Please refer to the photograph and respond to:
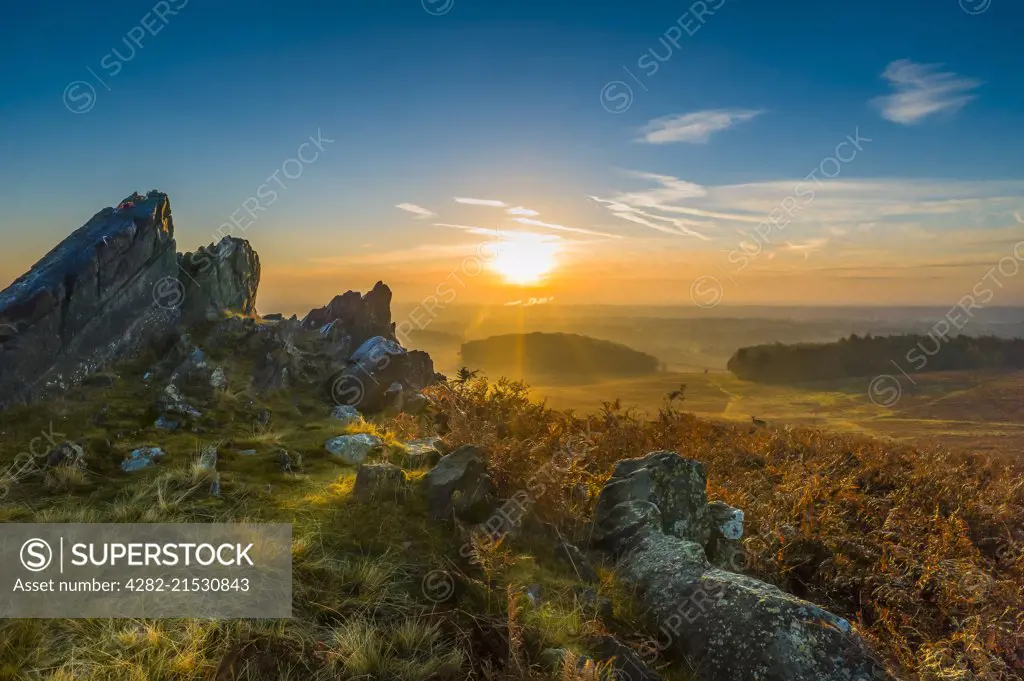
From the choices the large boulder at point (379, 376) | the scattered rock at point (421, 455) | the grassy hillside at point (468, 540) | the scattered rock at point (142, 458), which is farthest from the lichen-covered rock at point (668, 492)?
the large boulder at point (379, 376)

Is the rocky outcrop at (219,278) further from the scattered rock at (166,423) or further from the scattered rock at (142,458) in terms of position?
the scattered rock at (142,458)

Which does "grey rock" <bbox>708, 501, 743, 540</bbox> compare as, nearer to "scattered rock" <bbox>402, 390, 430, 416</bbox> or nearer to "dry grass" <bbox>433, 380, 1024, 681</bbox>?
"dry grass" <bbox>433, 380, 1024, 681</bbox>

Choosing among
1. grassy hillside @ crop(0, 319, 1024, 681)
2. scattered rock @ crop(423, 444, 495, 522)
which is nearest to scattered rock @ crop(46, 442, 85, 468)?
grassy hillside @ crop(0, 319, 1024, 681)

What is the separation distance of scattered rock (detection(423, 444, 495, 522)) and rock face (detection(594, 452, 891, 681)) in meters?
1.84

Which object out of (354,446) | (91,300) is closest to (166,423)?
(354,446)

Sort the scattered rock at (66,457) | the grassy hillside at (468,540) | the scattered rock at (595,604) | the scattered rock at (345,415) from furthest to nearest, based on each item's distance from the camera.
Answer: the scattered rock at (345,415), the scattered rock at (66,457), the scattered rock at (595,604), the grassy hillside at (468,540)

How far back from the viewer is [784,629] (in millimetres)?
4988

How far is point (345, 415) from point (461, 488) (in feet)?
24.5

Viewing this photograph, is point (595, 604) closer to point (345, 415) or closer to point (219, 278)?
point (345, 415)

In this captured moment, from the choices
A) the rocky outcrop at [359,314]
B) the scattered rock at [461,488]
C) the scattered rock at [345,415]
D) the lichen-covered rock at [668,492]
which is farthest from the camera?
the rocky outcrop at [359,314]

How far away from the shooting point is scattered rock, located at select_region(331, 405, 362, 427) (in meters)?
13.1

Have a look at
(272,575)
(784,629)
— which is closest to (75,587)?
(272,575)

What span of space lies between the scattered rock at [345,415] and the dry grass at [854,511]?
7.26 feet

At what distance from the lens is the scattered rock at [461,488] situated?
7.34 meters
